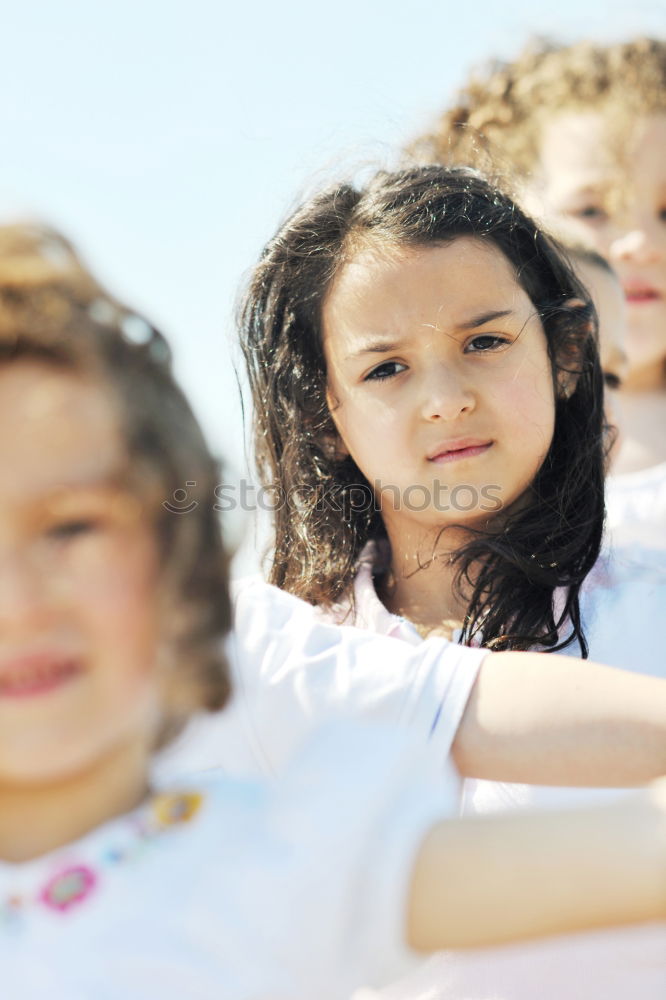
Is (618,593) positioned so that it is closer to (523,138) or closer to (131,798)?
(131,798)

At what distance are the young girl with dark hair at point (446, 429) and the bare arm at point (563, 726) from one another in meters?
0.51

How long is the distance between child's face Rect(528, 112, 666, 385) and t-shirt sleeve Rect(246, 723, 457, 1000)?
3429mm

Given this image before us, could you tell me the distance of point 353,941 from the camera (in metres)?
0.95

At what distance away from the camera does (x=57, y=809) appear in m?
1.02

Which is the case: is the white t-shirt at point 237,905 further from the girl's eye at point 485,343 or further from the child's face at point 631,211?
the child's face at point 631,211

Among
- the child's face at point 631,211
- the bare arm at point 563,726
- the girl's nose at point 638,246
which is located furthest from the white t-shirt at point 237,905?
the girl's nose at point 638,246

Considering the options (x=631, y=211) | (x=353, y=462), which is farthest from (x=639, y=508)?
(x=631, y=211)

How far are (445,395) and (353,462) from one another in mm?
474

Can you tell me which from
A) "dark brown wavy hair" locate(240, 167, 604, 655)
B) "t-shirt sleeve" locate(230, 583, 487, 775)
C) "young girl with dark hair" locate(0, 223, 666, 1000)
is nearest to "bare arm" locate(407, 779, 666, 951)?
"young girl with dark hair" locate(0, 223, 666, 1000)

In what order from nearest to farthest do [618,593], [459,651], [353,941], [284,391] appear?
[353,941], [459,651], [618,593], [284,391]

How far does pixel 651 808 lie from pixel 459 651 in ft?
1.84

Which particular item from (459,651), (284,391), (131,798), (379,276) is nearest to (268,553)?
(284,391)

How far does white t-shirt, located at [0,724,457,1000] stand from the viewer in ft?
3.12

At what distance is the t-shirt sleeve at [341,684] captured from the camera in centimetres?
147
